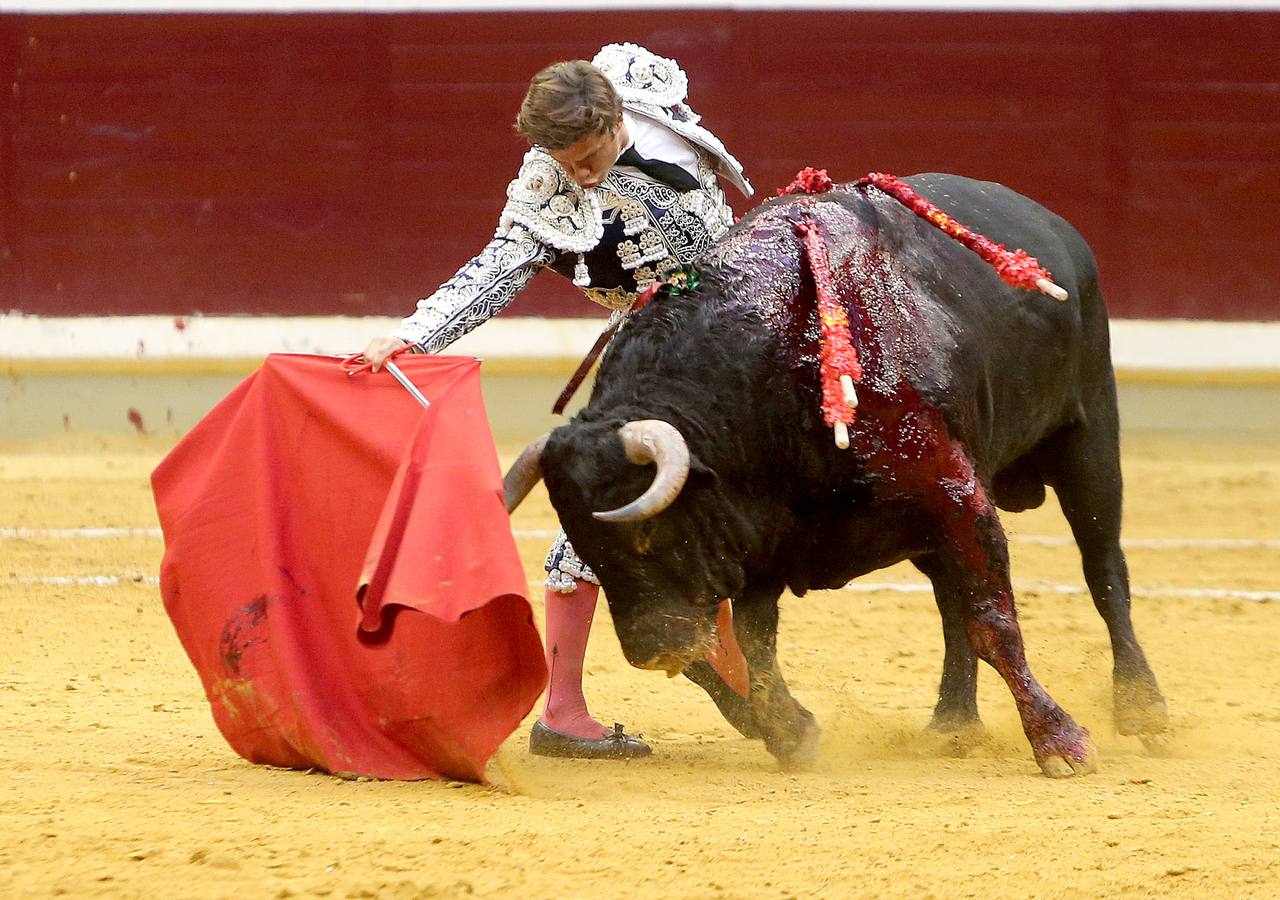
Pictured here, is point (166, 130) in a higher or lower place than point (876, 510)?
higher

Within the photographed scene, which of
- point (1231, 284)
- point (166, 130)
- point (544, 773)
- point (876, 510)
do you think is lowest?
point (544, 773)

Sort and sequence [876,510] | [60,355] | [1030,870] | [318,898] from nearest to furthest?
[318,898]
[1030,870]
[876,510]
[60,355]

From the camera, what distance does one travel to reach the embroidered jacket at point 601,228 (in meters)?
3.13

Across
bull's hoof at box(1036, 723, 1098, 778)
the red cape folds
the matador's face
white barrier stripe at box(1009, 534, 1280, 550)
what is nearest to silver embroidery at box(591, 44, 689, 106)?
the matador's face

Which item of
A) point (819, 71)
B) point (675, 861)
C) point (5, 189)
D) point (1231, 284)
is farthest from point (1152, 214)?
point (675, 861)

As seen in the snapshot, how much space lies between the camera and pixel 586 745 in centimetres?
327

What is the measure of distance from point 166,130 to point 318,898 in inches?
259

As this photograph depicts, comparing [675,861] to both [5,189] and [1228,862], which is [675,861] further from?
[5,189]

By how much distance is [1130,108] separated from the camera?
26.3 feet

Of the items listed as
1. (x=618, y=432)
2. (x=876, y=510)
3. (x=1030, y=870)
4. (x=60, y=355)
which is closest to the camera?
(x=1030, y=870)

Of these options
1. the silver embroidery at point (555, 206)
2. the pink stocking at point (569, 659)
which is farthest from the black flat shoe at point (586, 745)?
the silver embroidery at point (555, 206)

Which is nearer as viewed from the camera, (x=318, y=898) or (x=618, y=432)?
(x=318, y=898)

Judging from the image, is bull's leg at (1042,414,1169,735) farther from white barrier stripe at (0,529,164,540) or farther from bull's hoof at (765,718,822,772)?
white barrier stripe at (0,529,164,540)

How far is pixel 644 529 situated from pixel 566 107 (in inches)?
28.1
